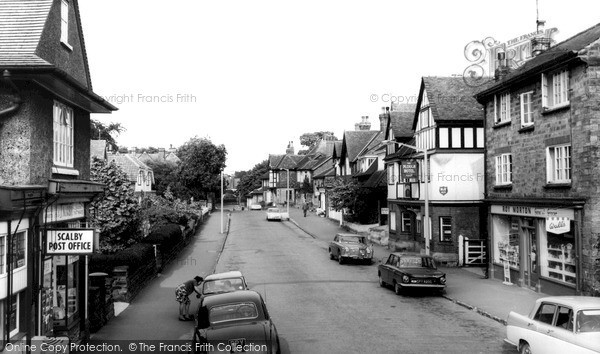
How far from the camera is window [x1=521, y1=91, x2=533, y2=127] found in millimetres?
21875

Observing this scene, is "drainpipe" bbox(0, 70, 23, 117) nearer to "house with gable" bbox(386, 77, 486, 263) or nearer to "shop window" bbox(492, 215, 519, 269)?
"shop window" bbox(492, 215, 519, 269)

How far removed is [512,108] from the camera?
23.2 meters

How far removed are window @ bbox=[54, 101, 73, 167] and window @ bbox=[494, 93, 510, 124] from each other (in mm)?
17430

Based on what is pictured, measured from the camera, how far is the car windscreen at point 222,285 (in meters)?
16.6

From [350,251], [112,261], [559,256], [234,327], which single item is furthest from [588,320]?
[350,251]

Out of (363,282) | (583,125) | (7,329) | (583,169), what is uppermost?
(583,125)

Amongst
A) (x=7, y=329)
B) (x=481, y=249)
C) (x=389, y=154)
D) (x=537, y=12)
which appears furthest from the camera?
(x=389, y=154)

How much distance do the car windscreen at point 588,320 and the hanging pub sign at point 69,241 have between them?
32.5 ft

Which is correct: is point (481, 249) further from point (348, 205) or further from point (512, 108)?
point (348, 205)

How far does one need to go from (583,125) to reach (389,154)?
67.0 feet

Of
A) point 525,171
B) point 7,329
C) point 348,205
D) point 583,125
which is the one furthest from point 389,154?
point 7,329

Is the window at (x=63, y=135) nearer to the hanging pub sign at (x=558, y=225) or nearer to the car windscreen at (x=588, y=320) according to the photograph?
the car windscreen at (x=588, y=320)

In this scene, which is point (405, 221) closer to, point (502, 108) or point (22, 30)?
point (502, 108)

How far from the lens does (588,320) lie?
34.0 ft
